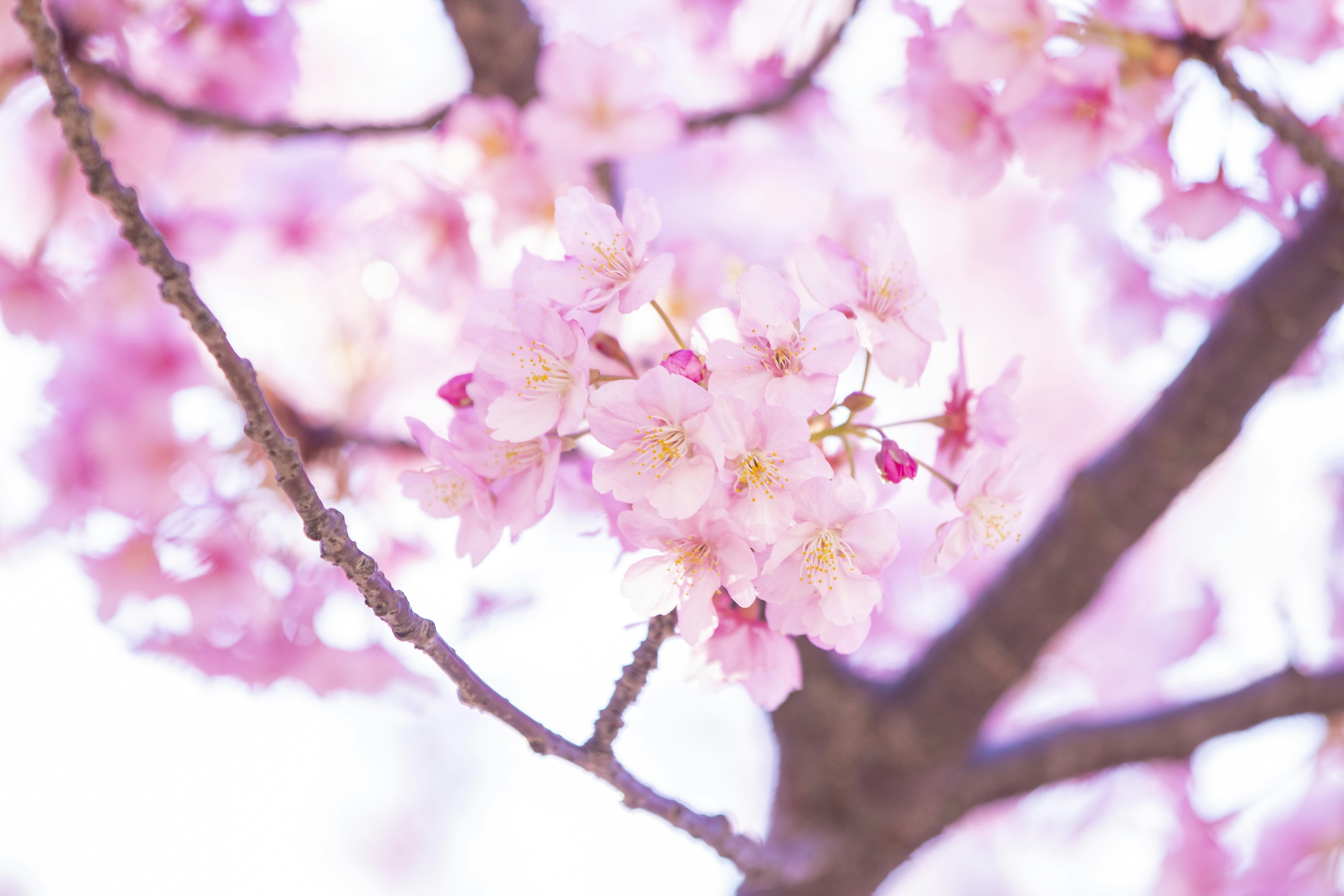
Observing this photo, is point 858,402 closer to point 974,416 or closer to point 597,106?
point 974,416

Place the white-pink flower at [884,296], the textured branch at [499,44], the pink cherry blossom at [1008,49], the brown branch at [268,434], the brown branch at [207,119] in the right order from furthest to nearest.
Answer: the textured branch at [499,44] → the brown branch at [207,119] → the pink cherry blossom at [1008,49] → the white-pink flower at [884,296] → the brown branch at [268,434]

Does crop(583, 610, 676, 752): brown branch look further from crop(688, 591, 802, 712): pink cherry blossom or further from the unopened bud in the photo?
the unopened bud

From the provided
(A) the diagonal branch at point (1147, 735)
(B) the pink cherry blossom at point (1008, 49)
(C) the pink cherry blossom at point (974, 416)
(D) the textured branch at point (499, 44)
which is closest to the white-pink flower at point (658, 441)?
(C) the pink cherry blossom at point (974, 416)

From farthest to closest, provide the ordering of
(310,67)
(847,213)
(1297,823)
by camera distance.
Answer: (310,67), (1297,823), (847,213)

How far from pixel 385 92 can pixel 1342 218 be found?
2.22 metres

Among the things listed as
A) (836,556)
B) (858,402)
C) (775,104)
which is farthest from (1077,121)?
(836,556)

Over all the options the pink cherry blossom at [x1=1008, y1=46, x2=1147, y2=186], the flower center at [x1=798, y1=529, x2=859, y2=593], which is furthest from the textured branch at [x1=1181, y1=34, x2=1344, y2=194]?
the flower center at [x1=798, y1=529, x2=859, y2=593]

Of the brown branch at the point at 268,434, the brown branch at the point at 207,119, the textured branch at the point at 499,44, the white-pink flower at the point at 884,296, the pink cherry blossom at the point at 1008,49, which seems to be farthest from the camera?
the textured branch at the point at 499,44

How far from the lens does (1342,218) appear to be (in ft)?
3.14

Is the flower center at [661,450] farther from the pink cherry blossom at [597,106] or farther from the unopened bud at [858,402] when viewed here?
the pink cherry blossom at [597,106]

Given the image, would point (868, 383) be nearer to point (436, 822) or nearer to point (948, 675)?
point (948, 675)

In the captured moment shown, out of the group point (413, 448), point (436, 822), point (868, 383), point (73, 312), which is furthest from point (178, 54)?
point (436, 822)

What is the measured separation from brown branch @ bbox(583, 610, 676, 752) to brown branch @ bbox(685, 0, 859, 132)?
775 millimetres

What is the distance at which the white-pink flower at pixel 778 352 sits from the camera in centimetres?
50
